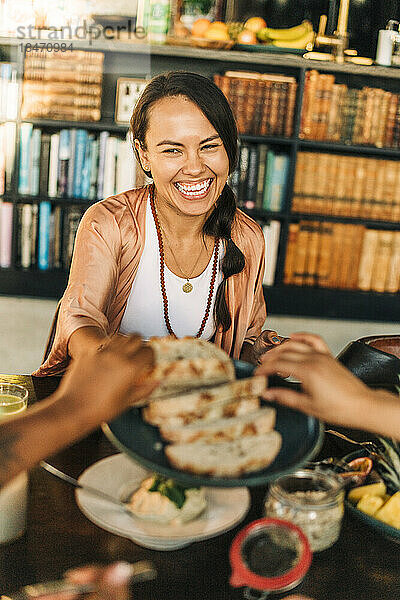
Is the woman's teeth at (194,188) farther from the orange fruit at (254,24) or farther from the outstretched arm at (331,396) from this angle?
the orange fruit at (254,24)

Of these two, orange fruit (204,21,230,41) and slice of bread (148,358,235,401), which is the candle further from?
slice of bread (148,358,235,401)

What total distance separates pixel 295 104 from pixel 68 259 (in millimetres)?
1518

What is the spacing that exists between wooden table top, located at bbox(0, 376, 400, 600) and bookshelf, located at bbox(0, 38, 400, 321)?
9.53 feet

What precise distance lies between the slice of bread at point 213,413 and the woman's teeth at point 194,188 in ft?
3.11

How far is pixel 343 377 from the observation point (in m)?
1.07

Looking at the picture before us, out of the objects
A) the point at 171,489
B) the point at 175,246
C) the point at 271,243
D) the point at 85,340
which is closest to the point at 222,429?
the point at 171,489

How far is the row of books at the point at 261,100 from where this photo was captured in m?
3.82

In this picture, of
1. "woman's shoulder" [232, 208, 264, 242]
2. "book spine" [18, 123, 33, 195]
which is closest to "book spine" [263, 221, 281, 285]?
"book spine" [18, 123, 33, 195]

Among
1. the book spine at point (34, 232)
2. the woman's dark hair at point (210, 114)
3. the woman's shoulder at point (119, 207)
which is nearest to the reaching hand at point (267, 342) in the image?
A: the woman's dark hair at point (210, 114)

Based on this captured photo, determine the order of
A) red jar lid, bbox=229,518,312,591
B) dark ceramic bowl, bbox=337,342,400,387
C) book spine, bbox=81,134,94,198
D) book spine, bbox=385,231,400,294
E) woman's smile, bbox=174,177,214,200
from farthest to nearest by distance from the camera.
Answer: book spine, bbox=385,231,400,294, book spine, bbox=81,134,94,198, woman's smile, bbox=174,177,214,200, dark ceramic bowl, bbox=337,342,400,387, red jar lid, bbox=229,518,312,591

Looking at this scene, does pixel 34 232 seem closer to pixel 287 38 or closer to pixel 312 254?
pixel 312 254

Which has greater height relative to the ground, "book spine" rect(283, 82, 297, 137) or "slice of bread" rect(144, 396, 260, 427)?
"book spine" rect(283, 82, 297, 137)

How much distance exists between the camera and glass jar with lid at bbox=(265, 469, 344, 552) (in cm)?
112

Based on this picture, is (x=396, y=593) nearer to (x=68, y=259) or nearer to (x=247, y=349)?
(x=247, y=349)
